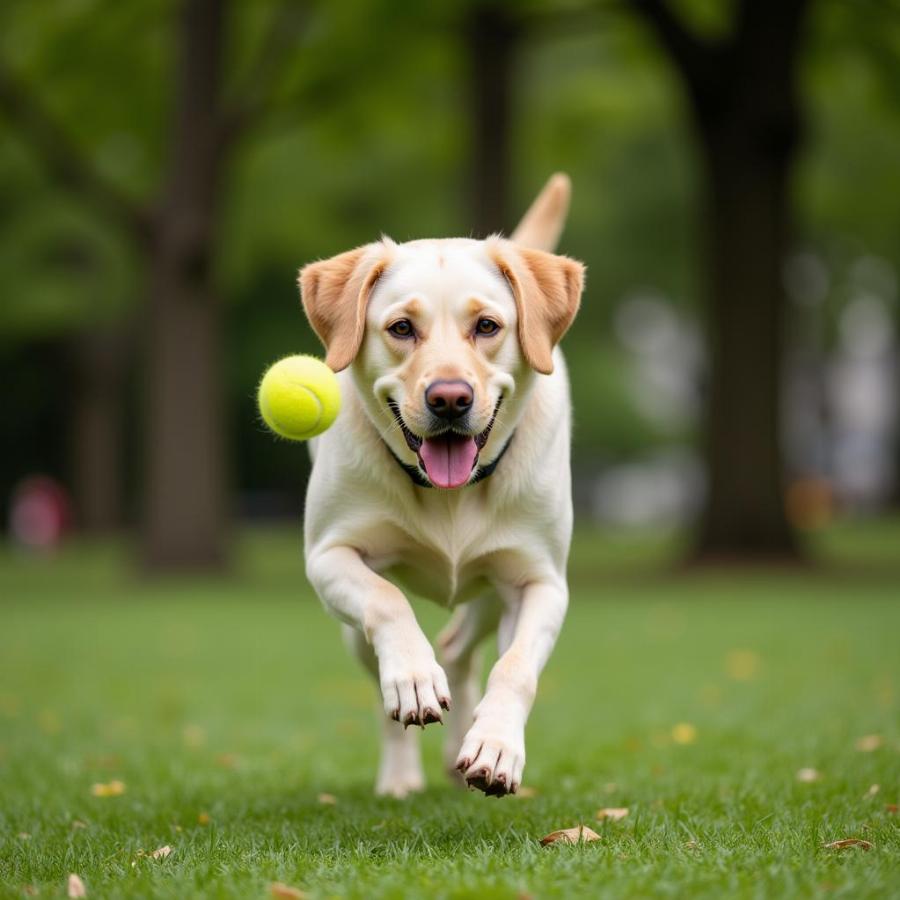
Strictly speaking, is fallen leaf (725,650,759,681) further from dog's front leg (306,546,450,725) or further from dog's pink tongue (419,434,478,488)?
dog's pink tongue (419,434,478,488)

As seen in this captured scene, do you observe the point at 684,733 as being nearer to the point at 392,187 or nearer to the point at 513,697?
the point at 513,697

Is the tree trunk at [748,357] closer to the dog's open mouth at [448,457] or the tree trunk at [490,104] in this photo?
the tree trunk at [490,104]

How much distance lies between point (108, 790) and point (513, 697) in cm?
204

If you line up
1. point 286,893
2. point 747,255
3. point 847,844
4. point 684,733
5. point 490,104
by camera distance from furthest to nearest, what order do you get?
point 490,104 < point 747,255 < point 684,733 < point 847,844 < point 286,893

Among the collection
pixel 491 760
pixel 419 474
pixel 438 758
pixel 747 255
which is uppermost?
pixel 747 255

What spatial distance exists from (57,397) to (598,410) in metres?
18.0

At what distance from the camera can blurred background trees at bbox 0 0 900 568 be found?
52.0ft

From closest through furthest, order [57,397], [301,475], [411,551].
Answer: [411,551] → [57,397] → [301,475]

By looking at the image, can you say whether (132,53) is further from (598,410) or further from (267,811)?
(598,410)

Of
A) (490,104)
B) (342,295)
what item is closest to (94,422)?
(490,104)

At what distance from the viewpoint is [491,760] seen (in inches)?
146

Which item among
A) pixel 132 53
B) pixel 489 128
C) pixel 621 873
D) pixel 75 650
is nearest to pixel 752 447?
pixel 489 128

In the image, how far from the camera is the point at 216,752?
6438 millimetres

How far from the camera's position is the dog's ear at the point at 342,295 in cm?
439
